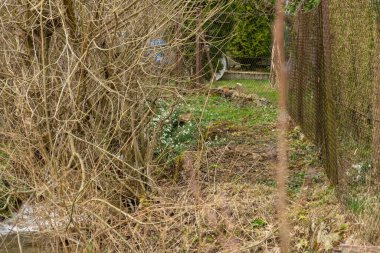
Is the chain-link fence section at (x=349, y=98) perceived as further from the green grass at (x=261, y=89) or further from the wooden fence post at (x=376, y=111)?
the green grass at (x=261, y=89)

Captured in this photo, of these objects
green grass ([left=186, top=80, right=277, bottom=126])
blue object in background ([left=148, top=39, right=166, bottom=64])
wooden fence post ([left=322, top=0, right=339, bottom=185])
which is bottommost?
green grass ([left=186, top=80, right=277, bottom=126])

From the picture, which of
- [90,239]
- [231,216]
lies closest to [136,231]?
[90,239]

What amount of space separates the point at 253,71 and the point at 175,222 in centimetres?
1782

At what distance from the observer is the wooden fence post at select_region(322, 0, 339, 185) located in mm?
6463

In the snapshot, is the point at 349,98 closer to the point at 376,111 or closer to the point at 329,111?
the point at 376,111

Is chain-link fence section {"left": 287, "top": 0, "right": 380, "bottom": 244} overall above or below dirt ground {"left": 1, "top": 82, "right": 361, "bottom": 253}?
above

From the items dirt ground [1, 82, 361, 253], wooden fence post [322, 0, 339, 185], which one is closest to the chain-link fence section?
wooden fence post [322, 0, 339, 185]

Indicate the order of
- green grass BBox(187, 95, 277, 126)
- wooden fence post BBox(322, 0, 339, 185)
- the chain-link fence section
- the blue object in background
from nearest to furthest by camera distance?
the chain-link fence section < wooden fence post BBox(322, 0, 339, 185) < the blue object in background < green grass BBox(187, 95, 277, 126)

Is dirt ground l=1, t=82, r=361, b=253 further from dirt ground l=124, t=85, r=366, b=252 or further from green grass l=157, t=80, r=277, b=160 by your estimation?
green grass l=157, t=80, r=277, b=160

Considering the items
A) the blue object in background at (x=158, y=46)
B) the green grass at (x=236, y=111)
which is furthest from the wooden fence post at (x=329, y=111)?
the green grass at (x=236, y=111)

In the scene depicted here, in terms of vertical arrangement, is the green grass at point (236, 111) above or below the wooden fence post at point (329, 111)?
below

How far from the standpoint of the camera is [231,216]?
20.4 feet

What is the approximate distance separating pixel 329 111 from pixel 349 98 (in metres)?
1.27

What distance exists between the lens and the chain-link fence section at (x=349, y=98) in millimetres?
4598
